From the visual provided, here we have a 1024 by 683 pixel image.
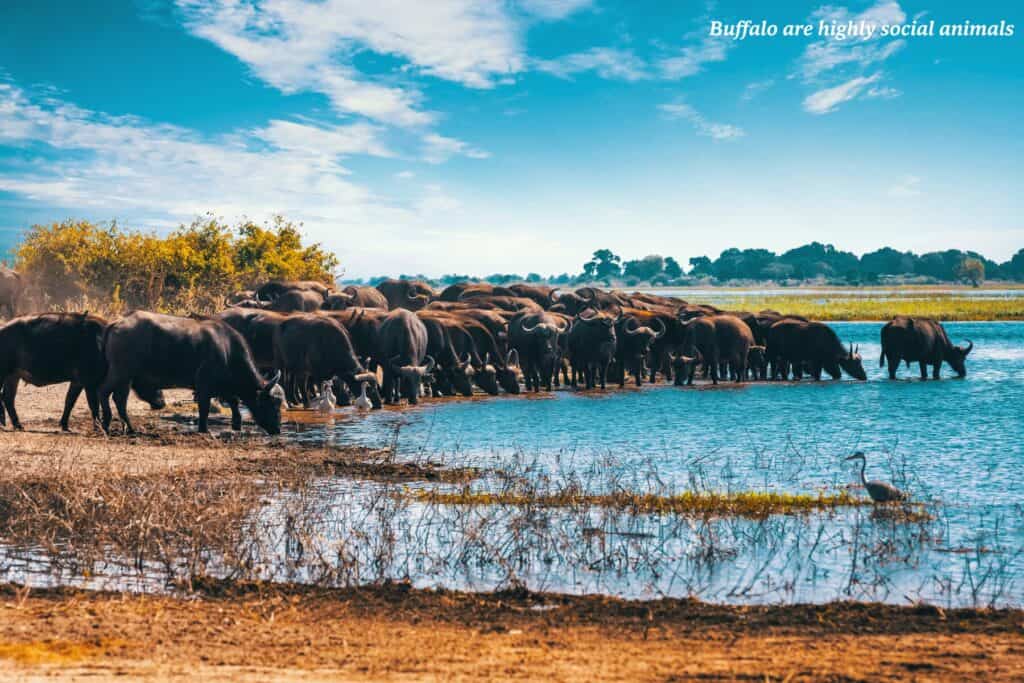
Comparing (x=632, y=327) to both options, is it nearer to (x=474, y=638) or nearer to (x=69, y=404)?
(x=69, y=404)

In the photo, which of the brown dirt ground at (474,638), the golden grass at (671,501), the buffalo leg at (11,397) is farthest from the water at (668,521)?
the buffalo leg at (11,397)

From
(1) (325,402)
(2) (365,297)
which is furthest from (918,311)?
(1) (325,402)

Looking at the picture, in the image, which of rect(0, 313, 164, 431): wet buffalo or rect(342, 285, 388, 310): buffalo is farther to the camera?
rect(342, 285, 388, 310): buffalo

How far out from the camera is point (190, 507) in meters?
8.66

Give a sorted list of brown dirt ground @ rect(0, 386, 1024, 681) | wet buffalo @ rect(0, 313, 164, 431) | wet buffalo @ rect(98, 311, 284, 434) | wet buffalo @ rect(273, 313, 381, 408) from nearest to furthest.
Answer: brown dirt ground @ rect(0, 386, 1024, 681) < wet buffalo @ rect(0, 313, 164, 431) < wet buffalo @ rect(98, 311, 284, 434) < wet buffalo @ rect(273, 313, 381, 408)

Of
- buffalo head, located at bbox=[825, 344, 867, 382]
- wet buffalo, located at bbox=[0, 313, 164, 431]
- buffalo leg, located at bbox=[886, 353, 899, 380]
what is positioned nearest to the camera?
wet buffalo, located at bbox=[0, 313, 164, 431]

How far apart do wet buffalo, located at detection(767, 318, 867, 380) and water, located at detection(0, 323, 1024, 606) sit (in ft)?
29.1

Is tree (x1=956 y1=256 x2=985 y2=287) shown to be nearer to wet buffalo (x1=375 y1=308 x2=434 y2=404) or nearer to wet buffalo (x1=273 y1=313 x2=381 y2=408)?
wet buffalo (x1=375 y1=308 x2=434 y2=404)

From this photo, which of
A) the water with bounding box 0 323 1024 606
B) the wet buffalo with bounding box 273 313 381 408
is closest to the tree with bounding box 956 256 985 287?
the water with bounding box 0 323 1024 606

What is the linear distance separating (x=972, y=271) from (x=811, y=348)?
140m

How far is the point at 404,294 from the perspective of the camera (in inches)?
1443

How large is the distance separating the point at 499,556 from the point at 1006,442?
1293cm

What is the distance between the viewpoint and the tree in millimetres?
152250

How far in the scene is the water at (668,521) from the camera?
8000mm
